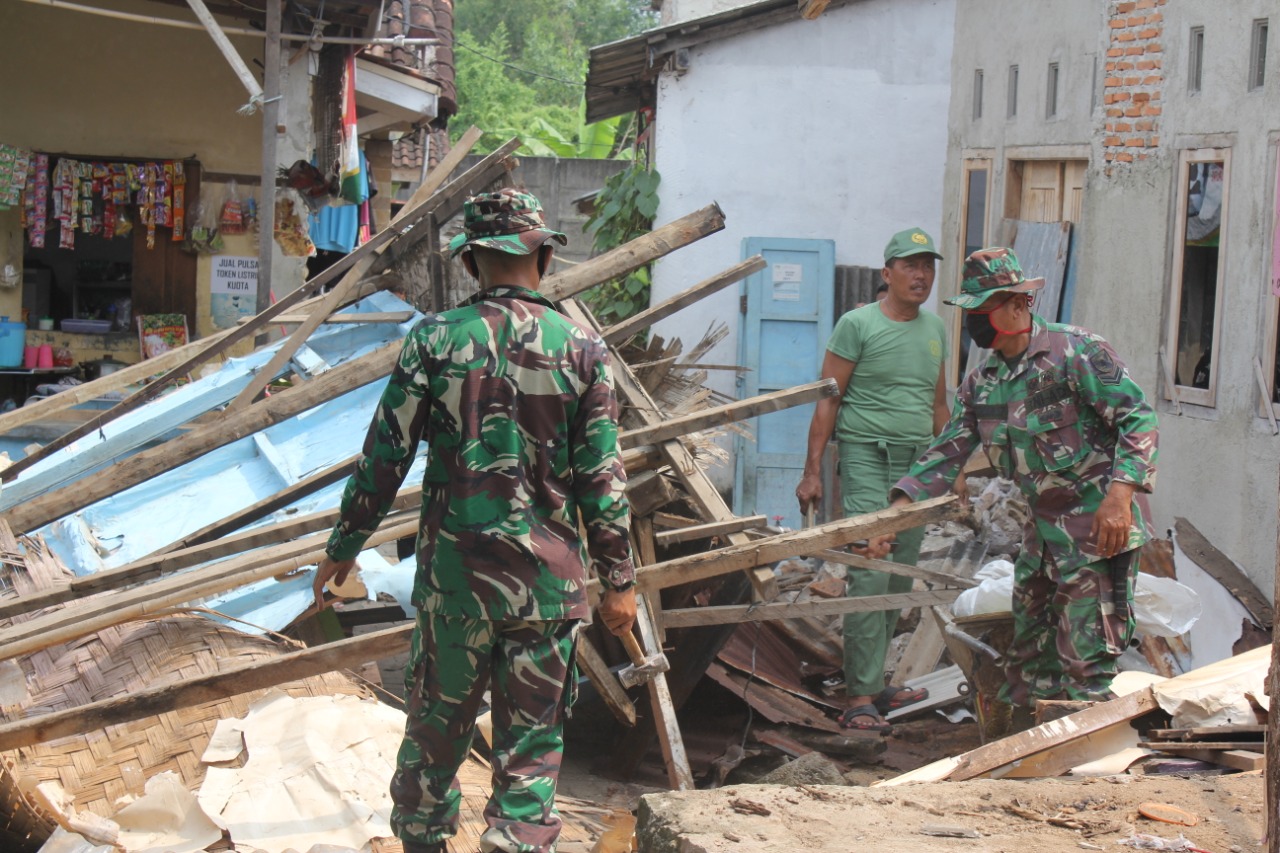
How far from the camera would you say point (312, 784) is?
420cm

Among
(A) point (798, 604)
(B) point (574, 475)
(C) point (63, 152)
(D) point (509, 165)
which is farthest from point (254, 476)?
(C) point (63, 152)

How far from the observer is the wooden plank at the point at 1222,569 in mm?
6172

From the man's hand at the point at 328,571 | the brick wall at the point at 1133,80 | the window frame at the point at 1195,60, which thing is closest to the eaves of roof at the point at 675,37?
the brick wall at the point at 1133,80

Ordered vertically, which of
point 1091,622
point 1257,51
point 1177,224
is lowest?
point 1091,622

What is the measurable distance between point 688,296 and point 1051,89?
455cm

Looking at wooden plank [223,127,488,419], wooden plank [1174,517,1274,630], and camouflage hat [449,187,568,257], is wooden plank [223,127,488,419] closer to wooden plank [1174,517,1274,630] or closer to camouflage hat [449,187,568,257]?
camouflage hat [449,187,568,257]

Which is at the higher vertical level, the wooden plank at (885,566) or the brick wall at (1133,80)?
the brick wall at (1133,80)

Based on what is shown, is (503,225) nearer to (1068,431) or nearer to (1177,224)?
(1068,431)

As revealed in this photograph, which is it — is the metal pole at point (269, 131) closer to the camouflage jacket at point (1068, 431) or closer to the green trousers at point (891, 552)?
the green trousers at point (891, 552)

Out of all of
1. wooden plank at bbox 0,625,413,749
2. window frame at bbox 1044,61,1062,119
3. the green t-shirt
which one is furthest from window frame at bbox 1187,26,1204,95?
wooden plank at bbox 0,625,413,749

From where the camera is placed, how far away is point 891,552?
617 cm

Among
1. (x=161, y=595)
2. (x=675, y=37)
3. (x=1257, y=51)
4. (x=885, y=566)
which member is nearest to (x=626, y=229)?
(x=675, y=37)

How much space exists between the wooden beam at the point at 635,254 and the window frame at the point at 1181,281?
302 centimetres

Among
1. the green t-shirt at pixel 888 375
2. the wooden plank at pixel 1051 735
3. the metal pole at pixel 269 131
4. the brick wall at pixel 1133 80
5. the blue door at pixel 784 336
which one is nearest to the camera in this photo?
the wooden plank at pixel 1051 735
